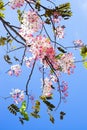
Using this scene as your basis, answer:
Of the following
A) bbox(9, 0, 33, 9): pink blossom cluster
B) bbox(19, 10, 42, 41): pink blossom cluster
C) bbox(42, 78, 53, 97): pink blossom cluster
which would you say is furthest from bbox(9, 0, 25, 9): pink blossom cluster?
bbox(42, 78, 53, 97): pink blossom cluster

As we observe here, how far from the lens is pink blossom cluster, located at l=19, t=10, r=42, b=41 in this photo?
5373mm

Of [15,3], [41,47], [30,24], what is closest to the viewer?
[41,47]

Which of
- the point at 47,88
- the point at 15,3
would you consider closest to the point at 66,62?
the point at 47,88

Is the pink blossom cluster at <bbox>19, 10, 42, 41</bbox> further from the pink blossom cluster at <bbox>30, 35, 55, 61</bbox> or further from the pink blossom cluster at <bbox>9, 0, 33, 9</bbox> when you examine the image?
the pink blossom cluster at <bbox>9, 0, 33, 9</bbox>

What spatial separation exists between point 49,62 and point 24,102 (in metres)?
0.69

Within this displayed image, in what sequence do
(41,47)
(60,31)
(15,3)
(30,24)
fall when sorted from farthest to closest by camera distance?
(15,3), (60,31), (30,24), (41,47)

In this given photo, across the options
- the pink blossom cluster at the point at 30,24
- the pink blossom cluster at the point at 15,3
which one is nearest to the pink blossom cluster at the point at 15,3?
the pink blossom cluster at the point at 15,3

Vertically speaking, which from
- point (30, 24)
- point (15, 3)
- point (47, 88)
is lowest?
point (47, 88)

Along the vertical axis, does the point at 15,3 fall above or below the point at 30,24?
above

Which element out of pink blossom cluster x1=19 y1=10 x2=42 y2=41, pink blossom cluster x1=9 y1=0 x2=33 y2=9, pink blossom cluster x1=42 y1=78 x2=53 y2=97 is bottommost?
pink blossom cluster x1=42 y1=78 x2=53 y2=97

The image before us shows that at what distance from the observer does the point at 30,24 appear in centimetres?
557

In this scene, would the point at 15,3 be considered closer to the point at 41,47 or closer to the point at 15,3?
the point at 15,3

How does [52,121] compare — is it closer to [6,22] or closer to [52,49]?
[52,49]

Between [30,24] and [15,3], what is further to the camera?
[15,3]
